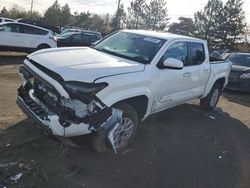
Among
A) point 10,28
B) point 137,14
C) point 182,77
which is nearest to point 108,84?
point 182,77

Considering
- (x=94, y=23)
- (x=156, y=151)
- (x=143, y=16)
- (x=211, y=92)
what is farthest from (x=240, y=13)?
(x=156, y=151)

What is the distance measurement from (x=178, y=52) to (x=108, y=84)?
2.32 m

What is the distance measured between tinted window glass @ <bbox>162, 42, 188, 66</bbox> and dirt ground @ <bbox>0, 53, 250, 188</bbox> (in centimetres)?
142

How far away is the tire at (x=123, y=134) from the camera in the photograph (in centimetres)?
462

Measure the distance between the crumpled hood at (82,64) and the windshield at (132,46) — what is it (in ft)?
0.86

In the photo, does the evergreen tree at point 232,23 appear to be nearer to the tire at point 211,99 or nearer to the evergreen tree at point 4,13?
the evergreen tree at point 4,13

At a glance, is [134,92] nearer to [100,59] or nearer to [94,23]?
[100,59]

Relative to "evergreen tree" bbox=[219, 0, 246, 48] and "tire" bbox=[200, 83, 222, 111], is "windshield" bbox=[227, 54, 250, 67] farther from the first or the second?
"evergreen tree" bbox=[219, 0, 246, 48]

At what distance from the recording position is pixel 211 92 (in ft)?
27.5

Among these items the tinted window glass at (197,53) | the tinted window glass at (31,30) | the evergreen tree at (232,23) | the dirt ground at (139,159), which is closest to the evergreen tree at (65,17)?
the evergreen tree at (232,23)

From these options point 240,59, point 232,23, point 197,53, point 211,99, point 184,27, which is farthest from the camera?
point 184,27

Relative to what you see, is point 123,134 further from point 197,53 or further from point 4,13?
point 4,13

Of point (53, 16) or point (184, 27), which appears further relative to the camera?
point (53, 16)

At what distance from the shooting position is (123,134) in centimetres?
512
